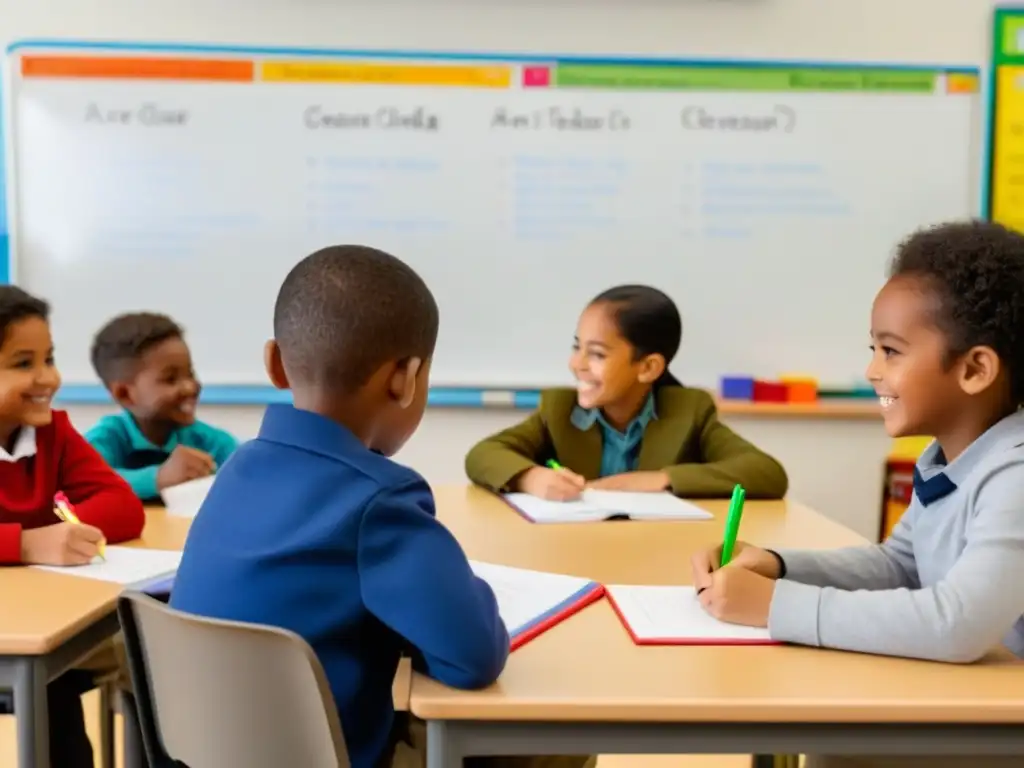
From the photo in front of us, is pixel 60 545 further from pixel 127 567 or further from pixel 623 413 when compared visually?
pixel 623 413

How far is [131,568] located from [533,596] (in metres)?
0.62

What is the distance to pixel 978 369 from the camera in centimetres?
118

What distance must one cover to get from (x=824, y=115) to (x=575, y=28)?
0.87 metres

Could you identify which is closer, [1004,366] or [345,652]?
[345,652]

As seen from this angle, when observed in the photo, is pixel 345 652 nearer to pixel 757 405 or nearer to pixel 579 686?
pixel 579 686

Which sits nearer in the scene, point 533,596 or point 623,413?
point 533,596

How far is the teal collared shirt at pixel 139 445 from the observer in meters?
2.15

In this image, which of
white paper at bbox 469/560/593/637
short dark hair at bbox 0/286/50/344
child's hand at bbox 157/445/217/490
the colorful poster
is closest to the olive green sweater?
child's hand at bbox 157/445/217/490

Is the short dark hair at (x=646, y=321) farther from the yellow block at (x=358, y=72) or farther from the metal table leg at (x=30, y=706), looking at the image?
the metal table leg at (x=30, y=706)

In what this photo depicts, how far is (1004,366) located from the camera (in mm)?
1186

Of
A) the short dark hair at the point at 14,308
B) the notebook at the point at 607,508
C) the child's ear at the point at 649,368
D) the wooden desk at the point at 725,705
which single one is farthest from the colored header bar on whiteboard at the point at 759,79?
the wooden desk at the point at 725,705

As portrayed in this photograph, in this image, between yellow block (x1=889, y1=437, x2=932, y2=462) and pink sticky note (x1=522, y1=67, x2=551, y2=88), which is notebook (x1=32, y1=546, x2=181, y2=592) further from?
yellow block (x1=889, y1=437, x2=932, y2=462)

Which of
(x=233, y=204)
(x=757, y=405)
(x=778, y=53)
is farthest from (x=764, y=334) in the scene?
(x=233, y=204)

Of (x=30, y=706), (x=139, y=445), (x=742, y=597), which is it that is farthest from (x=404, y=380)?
(x=139, y=445)
